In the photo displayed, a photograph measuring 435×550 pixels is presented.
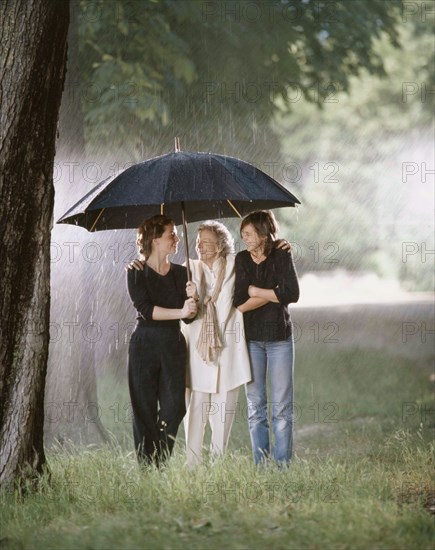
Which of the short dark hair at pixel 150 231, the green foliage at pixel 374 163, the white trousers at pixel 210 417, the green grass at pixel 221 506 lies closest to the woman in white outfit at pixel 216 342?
the white trousers at pixel 210 417

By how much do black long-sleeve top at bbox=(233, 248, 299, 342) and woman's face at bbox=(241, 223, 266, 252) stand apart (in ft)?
0.35

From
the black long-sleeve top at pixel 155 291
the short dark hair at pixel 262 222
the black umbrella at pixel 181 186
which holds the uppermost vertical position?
the black umbrella at pixel 181 186

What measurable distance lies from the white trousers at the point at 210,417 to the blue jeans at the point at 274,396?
0.16 meters

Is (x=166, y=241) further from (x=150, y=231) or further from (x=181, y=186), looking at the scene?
(x=181, y=186)

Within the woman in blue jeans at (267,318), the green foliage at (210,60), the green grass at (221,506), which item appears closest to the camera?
the green grass at (221,506)

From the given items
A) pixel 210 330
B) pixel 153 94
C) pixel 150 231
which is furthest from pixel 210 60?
pixel 210 330

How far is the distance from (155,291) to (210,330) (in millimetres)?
463

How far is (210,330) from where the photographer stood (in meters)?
6.34

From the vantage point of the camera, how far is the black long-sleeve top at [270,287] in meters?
6.36

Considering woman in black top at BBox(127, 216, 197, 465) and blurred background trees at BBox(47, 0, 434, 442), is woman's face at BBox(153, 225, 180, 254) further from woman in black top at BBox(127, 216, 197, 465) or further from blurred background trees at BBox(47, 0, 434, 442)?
blurred background trees at BBox(47, 0, 434, 442)

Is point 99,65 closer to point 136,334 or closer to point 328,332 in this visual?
point 136,334

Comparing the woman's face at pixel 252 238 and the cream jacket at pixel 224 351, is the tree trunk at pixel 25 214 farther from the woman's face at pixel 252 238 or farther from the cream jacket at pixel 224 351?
the woman's face at pixel 252 238

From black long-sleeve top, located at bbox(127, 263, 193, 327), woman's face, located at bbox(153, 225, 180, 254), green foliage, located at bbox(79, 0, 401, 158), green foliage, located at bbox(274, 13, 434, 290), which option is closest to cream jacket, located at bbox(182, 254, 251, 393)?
black long-sleeve top, located at bbox(127, 263, 193, 327)

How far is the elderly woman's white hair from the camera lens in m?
6.32
